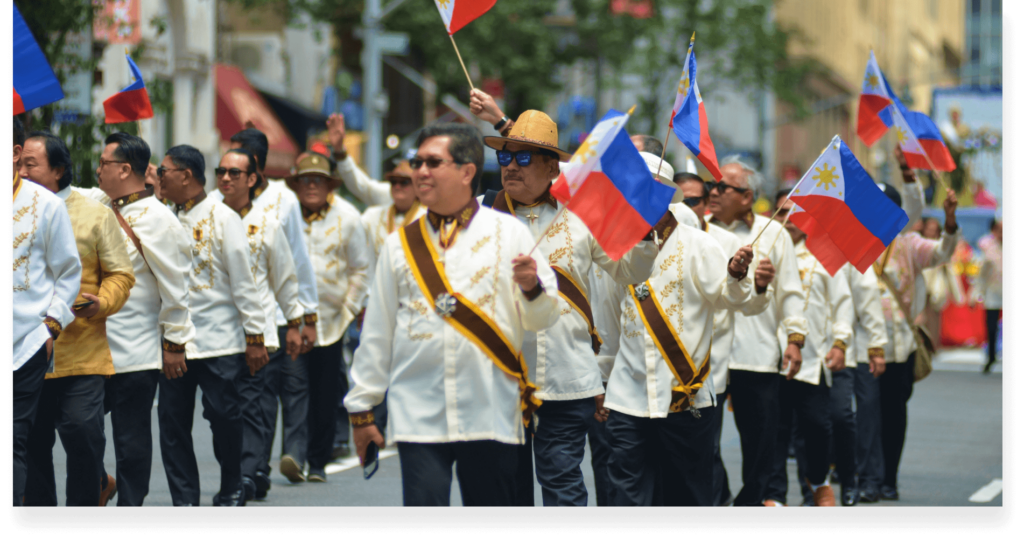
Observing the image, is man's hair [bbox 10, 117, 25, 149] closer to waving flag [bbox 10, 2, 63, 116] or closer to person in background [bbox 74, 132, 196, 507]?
waving flag [bbox 10, 2, 63, 116]

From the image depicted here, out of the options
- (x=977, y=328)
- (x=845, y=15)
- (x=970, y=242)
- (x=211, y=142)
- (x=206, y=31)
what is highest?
(x=845, y=15)

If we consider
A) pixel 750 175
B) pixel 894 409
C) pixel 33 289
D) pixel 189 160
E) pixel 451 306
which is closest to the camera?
pixel 451 306

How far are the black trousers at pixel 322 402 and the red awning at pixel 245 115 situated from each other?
1381 cm

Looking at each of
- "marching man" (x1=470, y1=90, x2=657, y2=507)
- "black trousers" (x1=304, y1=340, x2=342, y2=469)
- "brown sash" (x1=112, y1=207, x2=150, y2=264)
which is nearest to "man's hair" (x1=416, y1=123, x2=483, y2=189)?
"marching man" (x1=470, y1=90, x2=657, y2=507)

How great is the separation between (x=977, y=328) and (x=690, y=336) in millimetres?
18078

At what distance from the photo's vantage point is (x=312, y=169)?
Answer: 9492 millimetres

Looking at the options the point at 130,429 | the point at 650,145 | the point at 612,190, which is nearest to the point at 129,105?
the point at 130,429

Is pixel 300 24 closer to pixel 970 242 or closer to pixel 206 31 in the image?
pixel 206 31

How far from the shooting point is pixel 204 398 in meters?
7.52

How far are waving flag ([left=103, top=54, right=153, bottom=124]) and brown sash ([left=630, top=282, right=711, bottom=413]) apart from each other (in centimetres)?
337

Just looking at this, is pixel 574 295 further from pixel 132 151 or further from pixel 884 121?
pixel 884 121

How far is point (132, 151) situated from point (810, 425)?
13.8 feet

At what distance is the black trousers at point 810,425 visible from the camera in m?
8.16
